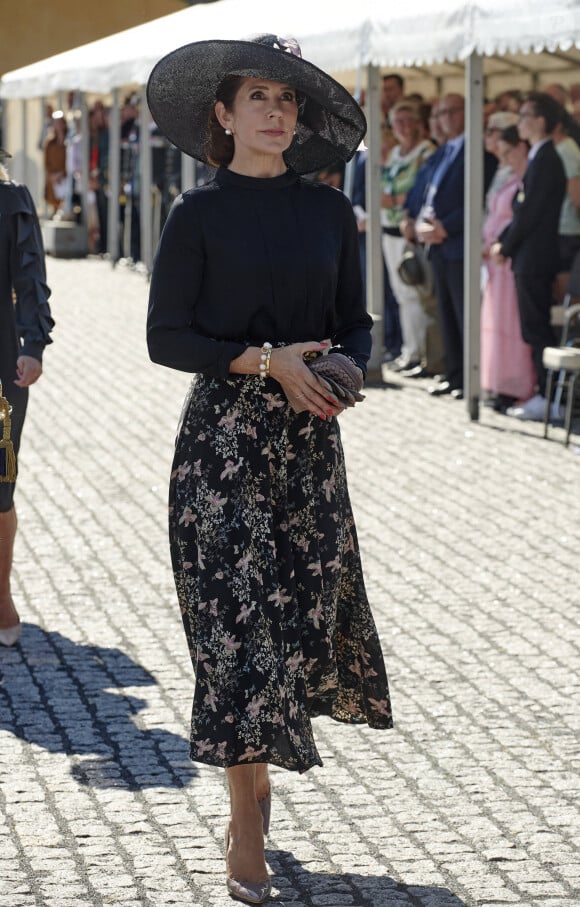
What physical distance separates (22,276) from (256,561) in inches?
99.3

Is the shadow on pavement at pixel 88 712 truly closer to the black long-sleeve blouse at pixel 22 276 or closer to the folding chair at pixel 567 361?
the black long-sleeve blouse at pixel 22 276

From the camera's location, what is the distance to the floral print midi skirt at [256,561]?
13.9ft

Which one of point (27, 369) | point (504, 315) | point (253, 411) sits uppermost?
point (253, 411)

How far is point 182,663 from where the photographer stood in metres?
6.34

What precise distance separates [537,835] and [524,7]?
21.3 ft

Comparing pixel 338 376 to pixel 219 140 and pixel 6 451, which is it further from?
pixel 6 451

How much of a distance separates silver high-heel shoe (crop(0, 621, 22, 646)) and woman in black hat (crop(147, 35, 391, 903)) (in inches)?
91.2

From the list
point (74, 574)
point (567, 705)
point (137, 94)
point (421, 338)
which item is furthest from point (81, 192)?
point (567, 705)

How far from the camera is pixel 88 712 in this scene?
5770 mm

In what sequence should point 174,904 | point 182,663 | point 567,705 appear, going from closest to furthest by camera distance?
point 174,904, point 567,705, point 182,663

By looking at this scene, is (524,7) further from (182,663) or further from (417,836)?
(417,836)

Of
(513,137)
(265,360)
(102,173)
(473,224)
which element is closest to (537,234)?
(473,224)

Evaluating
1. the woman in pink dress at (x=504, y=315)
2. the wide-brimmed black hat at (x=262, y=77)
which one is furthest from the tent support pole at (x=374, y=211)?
the wide-brimmed black hat at (x=262, y=77)

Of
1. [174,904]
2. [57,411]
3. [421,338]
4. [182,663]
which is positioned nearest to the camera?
[174,904]
